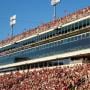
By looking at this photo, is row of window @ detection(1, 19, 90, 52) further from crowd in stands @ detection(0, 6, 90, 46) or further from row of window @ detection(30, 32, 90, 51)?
row of window @ detection(30, 32, 90, 51)

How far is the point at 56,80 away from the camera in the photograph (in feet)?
69.2

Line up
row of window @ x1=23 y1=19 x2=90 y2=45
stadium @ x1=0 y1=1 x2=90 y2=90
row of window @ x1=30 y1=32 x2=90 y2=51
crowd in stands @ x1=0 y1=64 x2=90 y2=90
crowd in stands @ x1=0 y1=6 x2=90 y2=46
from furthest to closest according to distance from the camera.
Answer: crowd in stands @ x1=0 y1=6 x2=90 y2=46, row of window @ x1=23 y1=19 x2=90 y2=45, row of window @ x1=30 y1=32 x2=90 y2=51, stadium @ x1=0 y1=1 x2=90 y2=90, crowd in stands @ x1=0 y1=64 x2=90 y2=90

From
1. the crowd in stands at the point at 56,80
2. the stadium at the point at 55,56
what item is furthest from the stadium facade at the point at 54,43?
the crowd in stands at the point at 56,80

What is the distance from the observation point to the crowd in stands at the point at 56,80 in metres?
18.9

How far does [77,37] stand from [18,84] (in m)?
4.83

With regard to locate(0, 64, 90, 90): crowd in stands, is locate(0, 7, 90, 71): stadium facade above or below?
above

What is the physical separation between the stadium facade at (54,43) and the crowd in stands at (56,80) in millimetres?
1990

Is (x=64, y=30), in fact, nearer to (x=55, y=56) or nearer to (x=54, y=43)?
(x=54, y=43)

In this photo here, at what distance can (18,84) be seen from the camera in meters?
26.1

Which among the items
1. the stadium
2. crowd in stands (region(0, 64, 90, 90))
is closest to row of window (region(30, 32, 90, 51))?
the stadium

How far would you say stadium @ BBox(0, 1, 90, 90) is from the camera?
67.2 feet

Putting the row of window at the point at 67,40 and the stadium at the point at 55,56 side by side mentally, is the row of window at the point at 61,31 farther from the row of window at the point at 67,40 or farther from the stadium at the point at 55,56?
the row of window at the point at 67,40

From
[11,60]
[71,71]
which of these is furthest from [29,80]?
[11,60]

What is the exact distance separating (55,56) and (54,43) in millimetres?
1614
